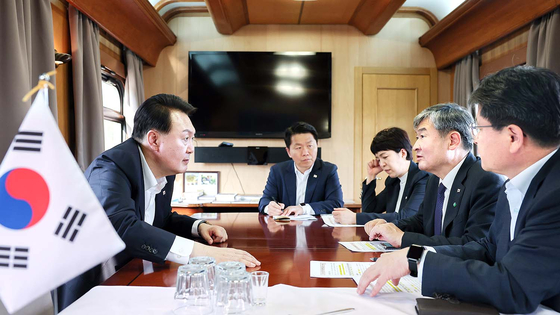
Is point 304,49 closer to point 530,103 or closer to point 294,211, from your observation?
point 294,211

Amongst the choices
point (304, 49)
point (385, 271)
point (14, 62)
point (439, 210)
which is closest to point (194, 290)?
point (385, 271)

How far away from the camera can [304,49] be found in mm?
4953

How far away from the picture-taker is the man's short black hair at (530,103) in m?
1.07

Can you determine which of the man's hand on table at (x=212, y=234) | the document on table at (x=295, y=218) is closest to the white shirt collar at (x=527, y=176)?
Result: the man's hand on table at (x=212, y=234)

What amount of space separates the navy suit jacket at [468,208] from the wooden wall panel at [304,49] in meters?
3.10

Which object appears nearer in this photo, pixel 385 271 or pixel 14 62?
pixel 385 271

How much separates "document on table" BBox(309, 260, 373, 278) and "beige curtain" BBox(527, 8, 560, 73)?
265 cm

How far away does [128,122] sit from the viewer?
4344 mm

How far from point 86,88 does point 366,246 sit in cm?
274

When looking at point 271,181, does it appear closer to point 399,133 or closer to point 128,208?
point 399,133

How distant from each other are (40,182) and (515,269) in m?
1.08

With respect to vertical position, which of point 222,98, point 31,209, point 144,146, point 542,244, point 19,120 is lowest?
point 542,244

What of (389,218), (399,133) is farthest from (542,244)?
(399,133)

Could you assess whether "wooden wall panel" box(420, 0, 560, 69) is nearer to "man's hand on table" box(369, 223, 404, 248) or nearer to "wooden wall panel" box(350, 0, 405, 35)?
"wooden wall panel" box(350, 0, 405, 35)
